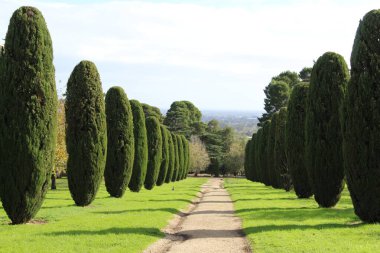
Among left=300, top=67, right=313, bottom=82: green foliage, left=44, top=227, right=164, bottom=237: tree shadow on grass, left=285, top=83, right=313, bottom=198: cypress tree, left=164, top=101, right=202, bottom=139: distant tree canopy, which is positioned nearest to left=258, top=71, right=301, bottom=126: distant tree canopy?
left=300, top=67, right=313, bottom=82: green foliage

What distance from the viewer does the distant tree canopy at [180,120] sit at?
119 m

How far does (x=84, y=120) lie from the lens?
87.5 ft

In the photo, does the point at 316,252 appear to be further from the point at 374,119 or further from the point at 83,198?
the point at 83,198

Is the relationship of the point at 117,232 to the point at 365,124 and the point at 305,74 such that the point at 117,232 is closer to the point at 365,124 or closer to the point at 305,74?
the point at 365,124

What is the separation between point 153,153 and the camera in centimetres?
4653

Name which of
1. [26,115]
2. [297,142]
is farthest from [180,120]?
[26,115]

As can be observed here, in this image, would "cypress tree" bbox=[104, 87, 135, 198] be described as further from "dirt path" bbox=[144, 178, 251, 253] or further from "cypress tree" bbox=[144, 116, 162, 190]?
"cypress tree" bbox=[144, 116, 162, 190]

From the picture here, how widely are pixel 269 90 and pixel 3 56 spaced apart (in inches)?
3512

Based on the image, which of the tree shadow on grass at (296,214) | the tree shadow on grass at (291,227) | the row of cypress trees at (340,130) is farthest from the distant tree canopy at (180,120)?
the tree shadow on grass at (291,227)

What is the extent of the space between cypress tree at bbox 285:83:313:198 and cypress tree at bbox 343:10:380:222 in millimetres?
13693

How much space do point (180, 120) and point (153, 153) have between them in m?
75.2

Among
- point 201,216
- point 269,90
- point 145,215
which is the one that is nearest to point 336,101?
point 201,216

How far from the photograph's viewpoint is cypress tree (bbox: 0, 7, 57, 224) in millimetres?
18234

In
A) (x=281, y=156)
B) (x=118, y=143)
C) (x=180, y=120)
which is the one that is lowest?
(x=281, y=156)
